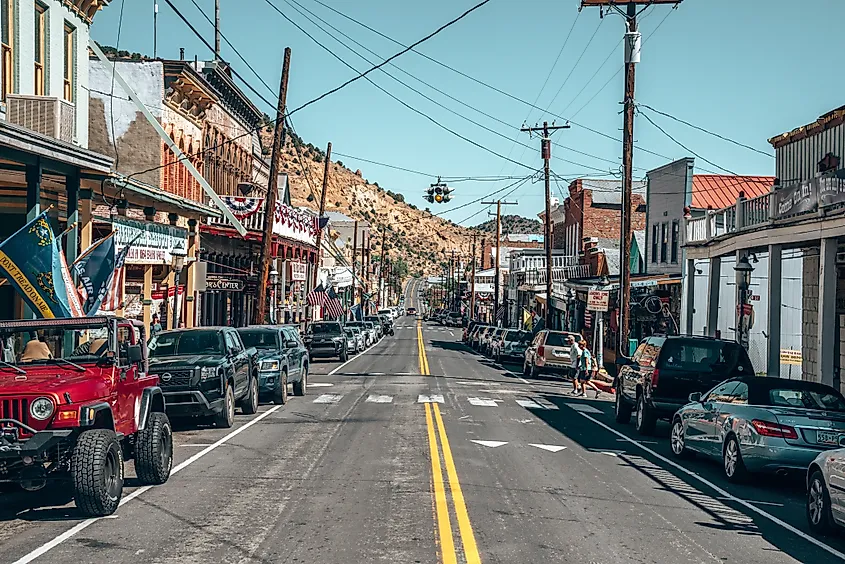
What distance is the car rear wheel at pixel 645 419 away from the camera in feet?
64.0

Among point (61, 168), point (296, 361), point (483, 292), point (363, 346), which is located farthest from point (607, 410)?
point (483, 292)

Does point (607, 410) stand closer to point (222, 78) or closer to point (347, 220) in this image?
point (222, 78)

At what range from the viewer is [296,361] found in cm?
2578

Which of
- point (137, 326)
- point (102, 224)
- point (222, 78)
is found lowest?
point (137, 326)

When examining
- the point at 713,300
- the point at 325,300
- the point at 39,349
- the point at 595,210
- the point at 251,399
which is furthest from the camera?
the point at 595,210

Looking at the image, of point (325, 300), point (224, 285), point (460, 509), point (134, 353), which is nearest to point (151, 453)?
point (134, 353)

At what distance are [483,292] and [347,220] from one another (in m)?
31.4

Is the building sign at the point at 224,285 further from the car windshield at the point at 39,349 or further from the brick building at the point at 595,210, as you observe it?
the car windshield at the point at 39,349

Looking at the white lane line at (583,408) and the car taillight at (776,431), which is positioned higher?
the car taillight at (776,431)

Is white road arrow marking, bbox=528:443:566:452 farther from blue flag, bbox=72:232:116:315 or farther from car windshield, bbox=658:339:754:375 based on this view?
blue flag, bbox=72:232:116:315

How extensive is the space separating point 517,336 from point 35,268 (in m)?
33.5

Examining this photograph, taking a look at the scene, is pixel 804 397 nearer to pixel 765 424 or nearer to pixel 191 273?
pixel 765 424

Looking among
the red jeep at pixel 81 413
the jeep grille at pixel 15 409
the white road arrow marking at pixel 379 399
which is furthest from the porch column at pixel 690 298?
the jeep grille at pixel 15 409

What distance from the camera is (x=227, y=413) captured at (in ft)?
60.6
